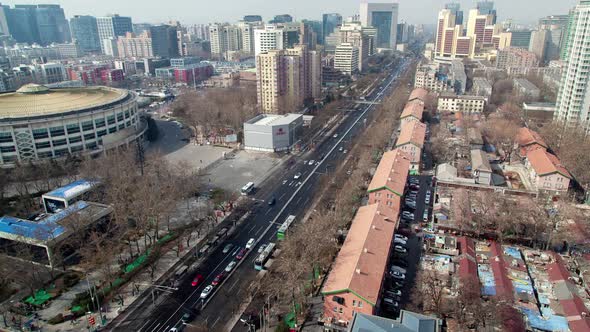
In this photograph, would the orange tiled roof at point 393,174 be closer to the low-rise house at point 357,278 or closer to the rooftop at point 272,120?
the low-rise house at point 357,278

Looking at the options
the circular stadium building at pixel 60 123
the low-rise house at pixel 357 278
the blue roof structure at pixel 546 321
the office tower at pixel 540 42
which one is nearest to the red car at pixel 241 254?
the low-rise house at pixel 357 278

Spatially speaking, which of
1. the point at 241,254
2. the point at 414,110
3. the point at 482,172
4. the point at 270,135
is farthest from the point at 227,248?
the point at 414,110

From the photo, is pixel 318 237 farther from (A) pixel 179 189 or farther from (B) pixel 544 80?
(B) pixel 544 80

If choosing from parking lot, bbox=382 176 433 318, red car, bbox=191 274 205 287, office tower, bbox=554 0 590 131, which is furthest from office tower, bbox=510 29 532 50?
red car, bbox=191 274 205 287

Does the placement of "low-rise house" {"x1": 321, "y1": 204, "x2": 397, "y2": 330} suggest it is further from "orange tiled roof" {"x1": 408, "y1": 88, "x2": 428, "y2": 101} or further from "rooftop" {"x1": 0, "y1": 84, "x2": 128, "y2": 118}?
"orange tiled roof" {"x1": 408, "y1": 88, "x2": 428, "y2": 101}

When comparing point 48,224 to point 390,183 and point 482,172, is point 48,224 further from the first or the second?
point 482,172

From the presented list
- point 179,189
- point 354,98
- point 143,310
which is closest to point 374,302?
point 143,310

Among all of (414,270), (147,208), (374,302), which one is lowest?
(414,270)
